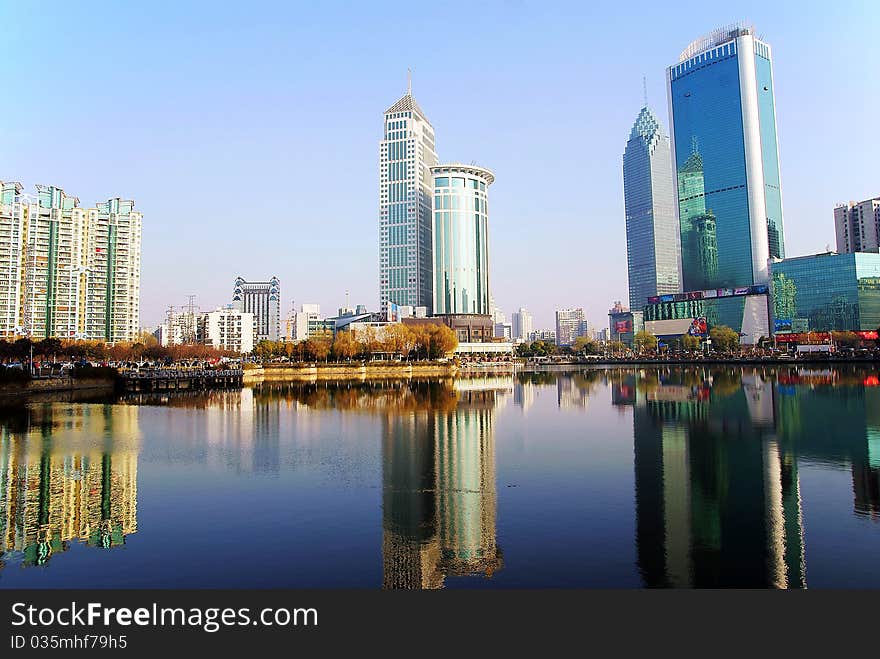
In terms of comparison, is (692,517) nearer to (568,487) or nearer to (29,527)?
(568,487)

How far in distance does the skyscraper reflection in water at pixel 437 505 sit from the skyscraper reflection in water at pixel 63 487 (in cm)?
593

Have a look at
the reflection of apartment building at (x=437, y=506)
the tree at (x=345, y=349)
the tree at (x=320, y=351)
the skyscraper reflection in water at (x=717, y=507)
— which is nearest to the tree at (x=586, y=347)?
the tree at (x=345, y=349)

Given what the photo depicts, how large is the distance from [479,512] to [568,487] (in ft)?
11.4

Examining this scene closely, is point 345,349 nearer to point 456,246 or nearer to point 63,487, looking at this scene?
point 456,246

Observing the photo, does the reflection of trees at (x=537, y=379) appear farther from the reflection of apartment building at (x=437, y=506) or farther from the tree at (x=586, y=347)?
the tree at (x=586, y=347)

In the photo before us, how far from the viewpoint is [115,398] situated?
166 ft

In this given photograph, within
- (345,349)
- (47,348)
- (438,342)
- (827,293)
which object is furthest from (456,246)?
(47,348)

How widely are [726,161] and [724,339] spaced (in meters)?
44.3

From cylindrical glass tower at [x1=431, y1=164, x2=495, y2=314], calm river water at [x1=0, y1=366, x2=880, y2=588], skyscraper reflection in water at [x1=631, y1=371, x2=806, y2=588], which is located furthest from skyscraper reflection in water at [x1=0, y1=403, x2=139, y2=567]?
cylindrical glass tower at [x1=431, y1=164, x2=495, y2=314]

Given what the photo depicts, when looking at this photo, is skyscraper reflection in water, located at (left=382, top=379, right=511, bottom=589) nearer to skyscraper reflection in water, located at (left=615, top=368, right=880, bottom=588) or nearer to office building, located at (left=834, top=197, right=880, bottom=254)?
skyscraper reflection in water, located at (left=615, top=368, right=880, bottom=588)

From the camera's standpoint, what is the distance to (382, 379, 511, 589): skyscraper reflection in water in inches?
426

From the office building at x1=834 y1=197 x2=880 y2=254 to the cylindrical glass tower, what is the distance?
89928 mm

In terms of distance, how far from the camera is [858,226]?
14800 centimetres

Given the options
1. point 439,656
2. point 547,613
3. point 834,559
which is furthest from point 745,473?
point 439,656
